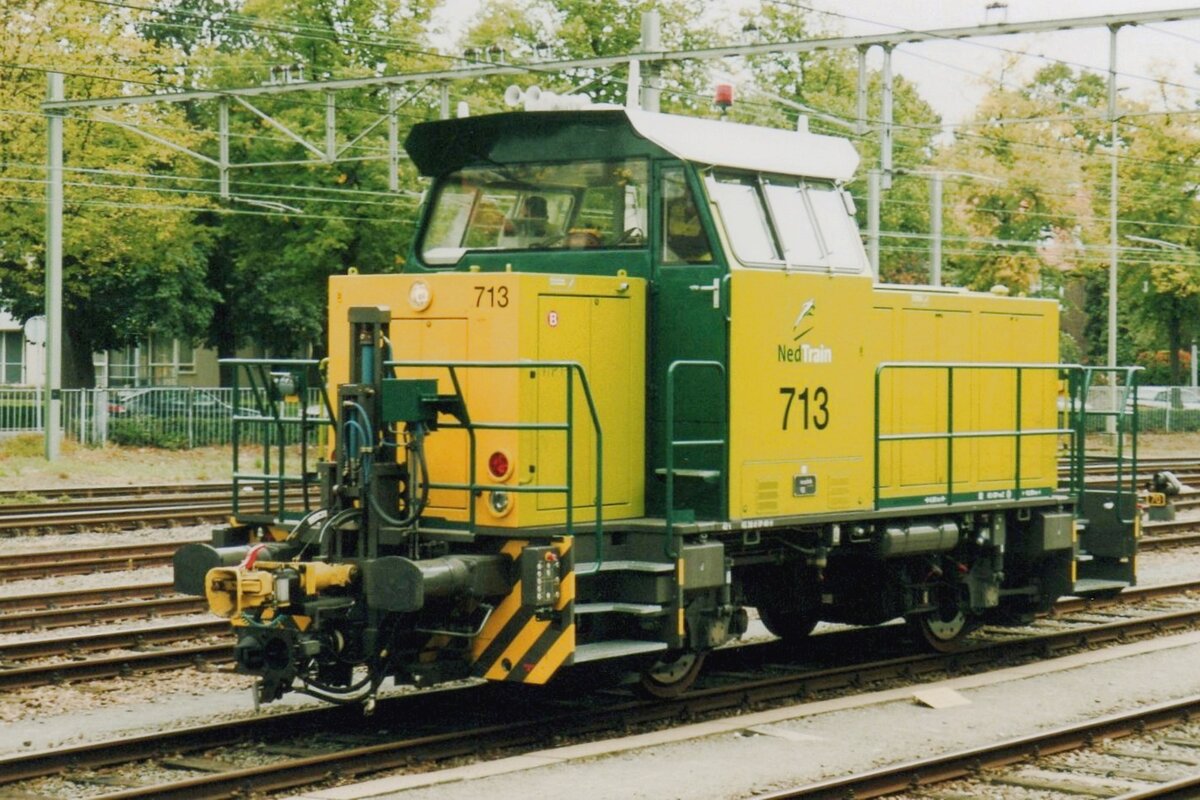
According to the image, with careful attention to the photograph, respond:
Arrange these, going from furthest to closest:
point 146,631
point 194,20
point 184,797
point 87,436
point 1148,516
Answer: point 194,20
point 87,436
point 1148,516
point 146,631
point 184,797

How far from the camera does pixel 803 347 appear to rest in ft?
32.2

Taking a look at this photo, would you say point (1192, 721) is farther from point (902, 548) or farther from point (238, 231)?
point (238, 231)

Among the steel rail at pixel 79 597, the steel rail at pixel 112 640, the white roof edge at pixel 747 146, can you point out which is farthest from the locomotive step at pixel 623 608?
the steel rail at pixel 79 597

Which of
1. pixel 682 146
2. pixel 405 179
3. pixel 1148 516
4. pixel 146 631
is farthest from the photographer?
pixel 405 179

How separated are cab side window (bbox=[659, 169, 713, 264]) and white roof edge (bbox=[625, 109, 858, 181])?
0.19 metres

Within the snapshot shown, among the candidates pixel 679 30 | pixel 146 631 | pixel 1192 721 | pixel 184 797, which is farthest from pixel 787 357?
pixel 679 30

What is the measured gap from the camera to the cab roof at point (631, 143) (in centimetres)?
936

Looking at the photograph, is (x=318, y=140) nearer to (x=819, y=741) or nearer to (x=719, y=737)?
(x=719, y=737)

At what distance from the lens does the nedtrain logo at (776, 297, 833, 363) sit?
382 inches

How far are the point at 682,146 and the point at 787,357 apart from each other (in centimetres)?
144

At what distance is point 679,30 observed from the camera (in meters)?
45.6

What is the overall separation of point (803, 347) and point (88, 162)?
2822 centimetres

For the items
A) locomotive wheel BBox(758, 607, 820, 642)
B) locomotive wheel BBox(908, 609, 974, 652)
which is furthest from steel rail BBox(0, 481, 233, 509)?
locomotive wheel BBox(908, 609, 974, 652)

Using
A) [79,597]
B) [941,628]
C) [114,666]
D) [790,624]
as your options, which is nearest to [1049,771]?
[941,628]
